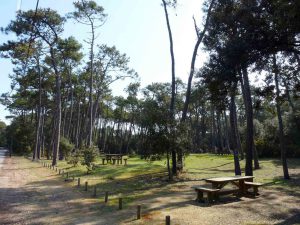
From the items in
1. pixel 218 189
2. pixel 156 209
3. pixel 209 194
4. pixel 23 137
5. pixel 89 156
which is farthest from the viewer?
pixel 23 137

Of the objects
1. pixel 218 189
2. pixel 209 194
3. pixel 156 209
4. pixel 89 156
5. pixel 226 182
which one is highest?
pixel 89 156

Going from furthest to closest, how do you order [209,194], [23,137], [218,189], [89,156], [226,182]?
[23,137], [89,156], [226,182], [218,189], [209,194]

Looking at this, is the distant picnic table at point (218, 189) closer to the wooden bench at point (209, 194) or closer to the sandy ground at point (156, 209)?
the wooden bench at point (209, 194)

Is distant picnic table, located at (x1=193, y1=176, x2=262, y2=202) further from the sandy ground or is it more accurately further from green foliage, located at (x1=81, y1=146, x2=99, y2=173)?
green foliage, located at (x1=81, y1=146, x2=99, y2=173)

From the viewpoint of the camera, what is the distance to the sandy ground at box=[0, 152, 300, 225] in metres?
9.96

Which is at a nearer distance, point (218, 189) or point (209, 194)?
point (209, 194)

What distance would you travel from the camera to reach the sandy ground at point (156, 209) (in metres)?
9.96

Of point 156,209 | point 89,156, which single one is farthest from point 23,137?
point 156,209

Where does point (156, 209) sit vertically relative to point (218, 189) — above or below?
below

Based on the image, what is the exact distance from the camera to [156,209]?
37.6 feet

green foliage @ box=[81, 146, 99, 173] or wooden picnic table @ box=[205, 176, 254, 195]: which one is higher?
green foliage @ box=[81, 146, 99, 173]

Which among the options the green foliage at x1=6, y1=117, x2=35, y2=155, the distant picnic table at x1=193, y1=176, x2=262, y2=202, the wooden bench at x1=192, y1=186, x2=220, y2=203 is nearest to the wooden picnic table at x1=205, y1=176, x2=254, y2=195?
the distant picnic table at x1=193, y1=176, x2=262, y2=202

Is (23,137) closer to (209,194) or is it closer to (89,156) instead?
(89,156)

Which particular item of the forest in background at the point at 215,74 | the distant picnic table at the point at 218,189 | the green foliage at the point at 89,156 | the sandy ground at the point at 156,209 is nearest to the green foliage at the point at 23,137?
the forest in background at the point at 215,74
